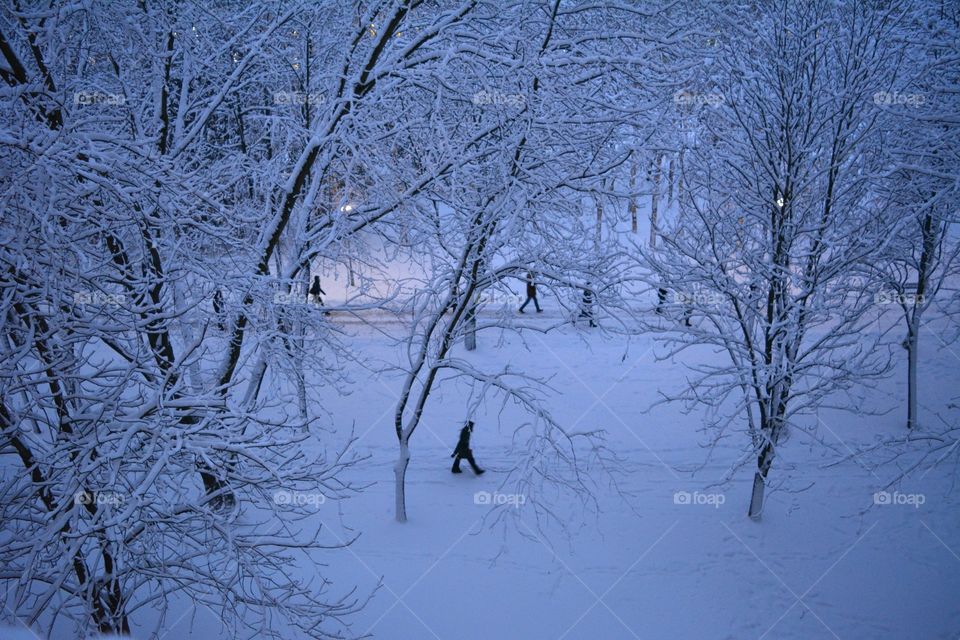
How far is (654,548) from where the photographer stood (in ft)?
30.5

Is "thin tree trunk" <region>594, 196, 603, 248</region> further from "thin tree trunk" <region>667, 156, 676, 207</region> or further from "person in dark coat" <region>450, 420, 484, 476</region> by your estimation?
"person in dark coat" <region>450, 420, 484, 476</region>

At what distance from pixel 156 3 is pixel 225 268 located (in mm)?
4243

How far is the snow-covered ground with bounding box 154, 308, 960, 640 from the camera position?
25.5 ft

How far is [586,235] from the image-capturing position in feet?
29.2

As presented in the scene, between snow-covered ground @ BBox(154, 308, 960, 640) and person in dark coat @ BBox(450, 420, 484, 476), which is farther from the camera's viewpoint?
person in dark coat @ BBox(450, 420, 484, 476)

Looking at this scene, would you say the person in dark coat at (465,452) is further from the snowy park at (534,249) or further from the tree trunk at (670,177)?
the tree trunk at (670,177)

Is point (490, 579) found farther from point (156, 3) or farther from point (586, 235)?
point (156, 3)

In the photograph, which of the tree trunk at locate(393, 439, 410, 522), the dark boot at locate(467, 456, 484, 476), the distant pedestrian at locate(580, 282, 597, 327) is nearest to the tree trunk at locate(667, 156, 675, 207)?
the distant pedestrian at locate(580, 282, 597, 327)

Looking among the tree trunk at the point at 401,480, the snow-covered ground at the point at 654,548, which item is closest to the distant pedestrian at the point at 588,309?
the snow-covered ground at the point at 654,548

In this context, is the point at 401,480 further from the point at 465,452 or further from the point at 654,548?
the point at 654,548

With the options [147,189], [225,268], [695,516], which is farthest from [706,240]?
[147,189]

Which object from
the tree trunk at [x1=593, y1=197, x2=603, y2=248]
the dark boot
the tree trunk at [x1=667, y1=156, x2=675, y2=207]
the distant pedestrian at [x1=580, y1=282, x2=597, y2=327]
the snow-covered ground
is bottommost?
the snow-covered ground

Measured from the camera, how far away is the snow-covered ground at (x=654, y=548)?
25.5 ft

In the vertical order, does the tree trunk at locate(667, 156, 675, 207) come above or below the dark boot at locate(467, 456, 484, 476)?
above
